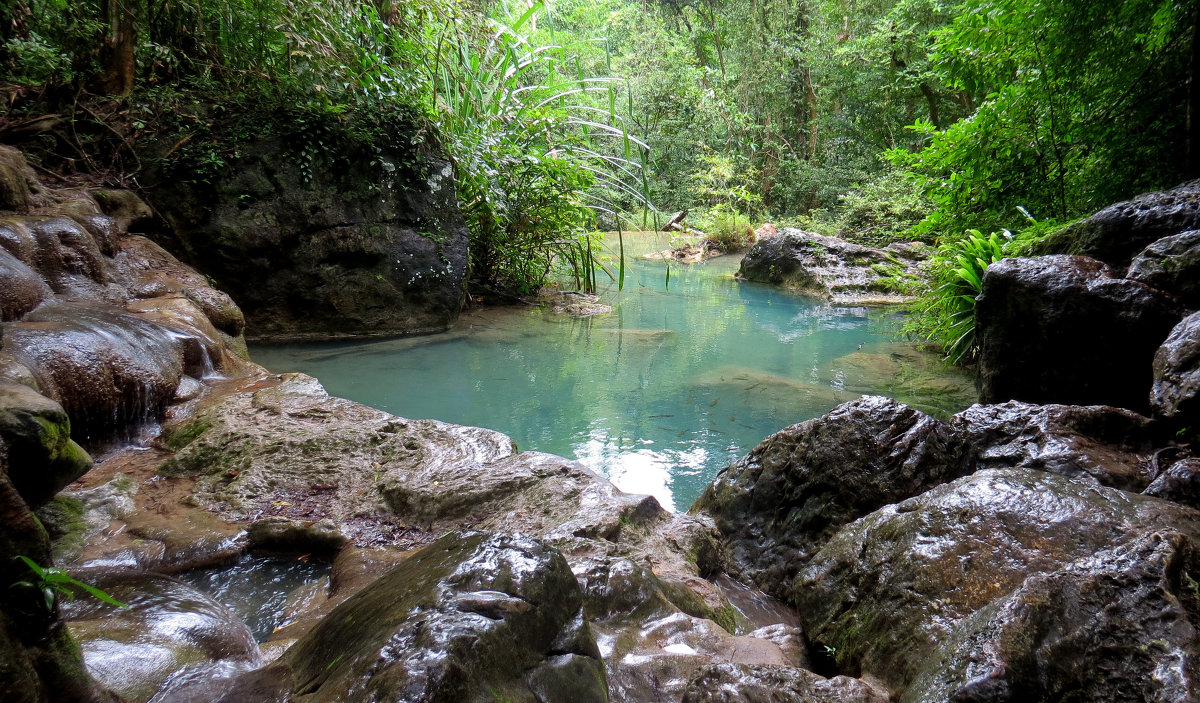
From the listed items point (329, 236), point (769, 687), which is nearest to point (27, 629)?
point (769, 687)

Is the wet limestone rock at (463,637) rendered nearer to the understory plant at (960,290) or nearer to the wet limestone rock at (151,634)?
the wet limestone rock at (151,634)

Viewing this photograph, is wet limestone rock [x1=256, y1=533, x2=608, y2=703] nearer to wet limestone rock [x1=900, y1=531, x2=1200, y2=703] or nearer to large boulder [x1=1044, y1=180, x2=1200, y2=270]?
wet limestone rock [x1=900, y1=531, x2=1200, y2=703]

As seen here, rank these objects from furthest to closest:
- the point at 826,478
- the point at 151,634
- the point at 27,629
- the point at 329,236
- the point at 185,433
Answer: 1. the point at 329,236
2. the point at 185,433
3. the point at 826,478
4. the point at 151,634
5. the point at 27,629

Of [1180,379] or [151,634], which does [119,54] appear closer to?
[151,634]

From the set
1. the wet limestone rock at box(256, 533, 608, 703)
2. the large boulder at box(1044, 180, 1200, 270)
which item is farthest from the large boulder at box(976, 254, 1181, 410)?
the wet limestone rock at box(256, 533, 608, 703)

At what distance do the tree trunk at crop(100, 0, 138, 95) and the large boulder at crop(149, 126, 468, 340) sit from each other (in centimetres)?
105

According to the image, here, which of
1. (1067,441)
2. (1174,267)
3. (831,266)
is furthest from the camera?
(831,266)

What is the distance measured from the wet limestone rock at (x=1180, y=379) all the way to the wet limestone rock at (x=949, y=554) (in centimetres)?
67

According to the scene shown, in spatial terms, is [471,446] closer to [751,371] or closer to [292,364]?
[292,364]

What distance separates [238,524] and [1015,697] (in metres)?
2.99

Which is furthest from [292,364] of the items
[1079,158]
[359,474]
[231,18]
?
[1079,158]

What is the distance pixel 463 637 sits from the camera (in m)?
1.42

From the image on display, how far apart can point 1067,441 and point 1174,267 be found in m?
1.39

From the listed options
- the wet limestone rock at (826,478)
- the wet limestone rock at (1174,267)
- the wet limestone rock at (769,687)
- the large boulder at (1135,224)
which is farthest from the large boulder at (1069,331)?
the wet limestone rock at (769,687)
